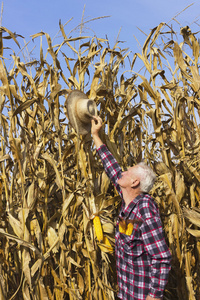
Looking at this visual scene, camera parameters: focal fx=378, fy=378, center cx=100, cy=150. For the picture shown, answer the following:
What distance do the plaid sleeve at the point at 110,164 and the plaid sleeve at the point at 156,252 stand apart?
0.51m

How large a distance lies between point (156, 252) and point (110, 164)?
781 mm

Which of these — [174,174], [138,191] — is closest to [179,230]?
[174,174]

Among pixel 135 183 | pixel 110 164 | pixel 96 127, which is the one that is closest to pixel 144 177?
pixel 135 183

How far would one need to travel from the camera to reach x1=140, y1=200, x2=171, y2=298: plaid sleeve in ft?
7.59

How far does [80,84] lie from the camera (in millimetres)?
2787

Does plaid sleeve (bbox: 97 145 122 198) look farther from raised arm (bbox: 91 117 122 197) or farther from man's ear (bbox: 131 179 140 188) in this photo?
man's ear (bbox: 131 179 140 188)

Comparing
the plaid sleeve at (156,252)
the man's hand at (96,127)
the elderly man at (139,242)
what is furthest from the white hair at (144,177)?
the man's hand at (96,127)

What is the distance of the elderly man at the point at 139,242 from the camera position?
2328mm

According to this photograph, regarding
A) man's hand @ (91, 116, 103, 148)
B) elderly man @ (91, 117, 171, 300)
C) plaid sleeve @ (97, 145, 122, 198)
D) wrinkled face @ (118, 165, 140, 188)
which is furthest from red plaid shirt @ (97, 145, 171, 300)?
man's hand @ (91, 116, 103, 148)

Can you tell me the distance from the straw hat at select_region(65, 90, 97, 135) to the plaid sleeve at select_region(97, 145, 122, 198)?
9.2 inches

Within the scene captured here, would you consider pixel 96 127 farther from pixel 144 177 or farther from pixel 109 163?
pixel 144 177

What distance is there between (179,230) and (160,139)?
746mm

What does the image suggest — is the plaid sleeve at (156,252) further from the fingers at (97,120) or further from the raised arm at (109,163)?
the fingers at (97,120)

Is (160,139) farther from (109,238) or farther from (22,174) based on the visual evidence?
(22,174)
